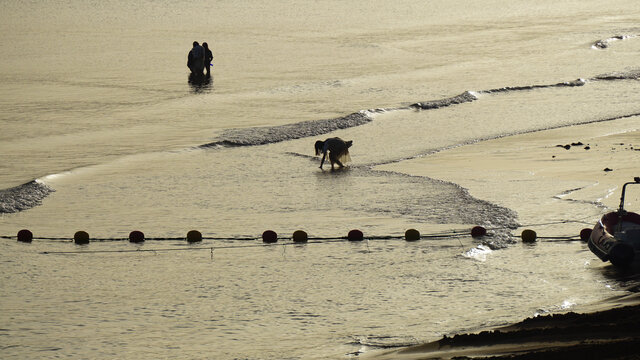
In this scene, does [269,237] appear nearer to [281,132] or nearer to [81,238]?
[81,238]

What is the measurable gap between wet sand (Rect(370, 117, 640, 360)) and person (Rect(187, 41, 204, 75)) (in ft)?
47.7

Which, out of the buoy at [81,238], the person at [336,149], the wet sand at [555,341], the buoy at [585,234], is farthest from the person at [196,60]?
the wet sand at [555,341]

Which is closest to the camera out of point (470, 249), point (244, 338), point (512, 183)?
point (244, 338)

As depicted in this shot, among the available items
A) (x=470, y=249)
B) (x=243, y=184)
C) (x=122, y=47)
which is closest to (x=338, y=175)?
(x=243, y=184)

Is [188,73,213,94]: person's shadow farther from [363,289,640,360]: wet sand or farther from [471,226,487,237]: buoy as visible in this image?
[363,289,640,360]: wet sand

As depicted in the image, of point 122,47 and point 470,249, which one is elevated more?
point 122,47

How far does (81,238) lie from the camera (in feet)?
48.1

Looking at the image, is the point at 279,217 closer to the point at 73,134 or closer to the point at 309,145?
the point at 309,145

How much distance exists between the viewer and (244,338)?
35.1 ft

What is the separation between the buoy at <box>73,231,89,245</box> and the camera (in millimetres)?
14664

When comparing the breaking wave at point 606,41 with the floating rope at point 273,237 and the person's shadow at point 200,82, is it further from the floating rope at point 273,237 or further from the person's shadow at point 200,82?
the floating rope at point 273,237

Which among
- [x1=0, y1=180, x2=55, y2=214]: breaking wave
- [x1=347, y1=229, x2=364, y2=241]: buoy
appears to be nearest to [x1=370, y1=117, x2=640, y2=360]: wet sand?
[x1=347, y1=229, x2=364, y2=241]: buoy

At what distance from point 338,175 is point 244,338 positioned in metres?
8.77

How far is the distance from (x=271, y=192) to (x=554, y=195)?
190 inches
